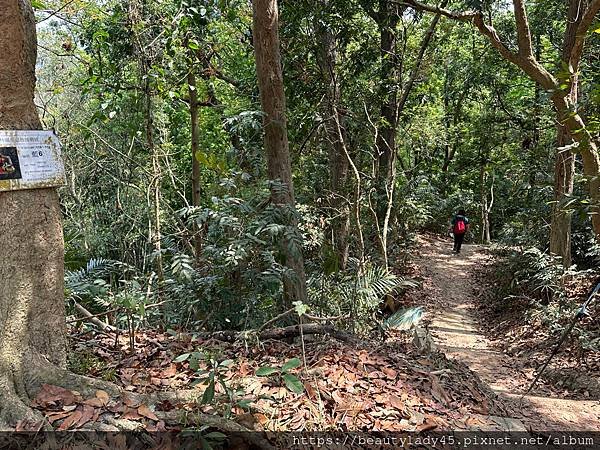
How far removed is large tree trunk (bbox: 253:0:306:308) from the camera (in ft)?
15.5

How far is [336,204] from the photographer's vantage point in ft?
30.6

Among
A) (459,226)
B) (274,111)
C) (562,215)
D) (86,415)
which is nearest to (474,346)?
(562,215)

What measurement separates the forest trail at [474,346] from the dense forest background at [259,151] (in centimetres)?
134

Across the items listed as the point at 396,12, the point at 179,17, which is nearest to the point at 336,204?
the point at 396,12

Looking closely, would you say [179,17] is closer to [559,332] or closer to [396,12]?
[396,12]

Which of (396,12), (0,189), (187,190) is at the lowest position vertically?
(0,189)

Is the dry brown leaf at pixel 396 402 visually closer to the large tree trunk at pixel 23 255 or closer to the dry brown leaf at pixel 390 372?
the dry brown leaf at pixel 390 372

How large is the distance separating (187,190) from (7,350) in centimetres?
1194

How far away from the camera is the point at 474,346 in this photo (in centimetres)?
869

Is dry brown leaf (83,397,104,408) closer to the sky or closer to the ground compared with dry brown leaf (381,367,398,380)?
closer to the sky

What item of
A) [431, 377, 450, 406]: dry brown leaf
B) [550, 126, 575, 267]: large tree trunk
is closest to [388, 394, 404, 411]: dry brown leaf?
[431, 377, 450, 406]: dry brown leaf

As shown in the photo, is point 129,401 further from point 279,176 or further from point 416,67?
point 416,67

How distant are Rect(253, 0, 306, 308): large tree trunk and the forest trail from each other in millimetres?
2303

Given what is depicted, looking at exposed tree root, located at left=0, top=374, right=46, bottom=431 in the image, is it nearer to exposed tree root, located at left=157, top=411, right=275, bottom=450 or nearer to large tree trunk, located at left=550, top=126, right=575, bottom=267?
exposed tree root, located at left=157, top=411, right=275, bottom=450
